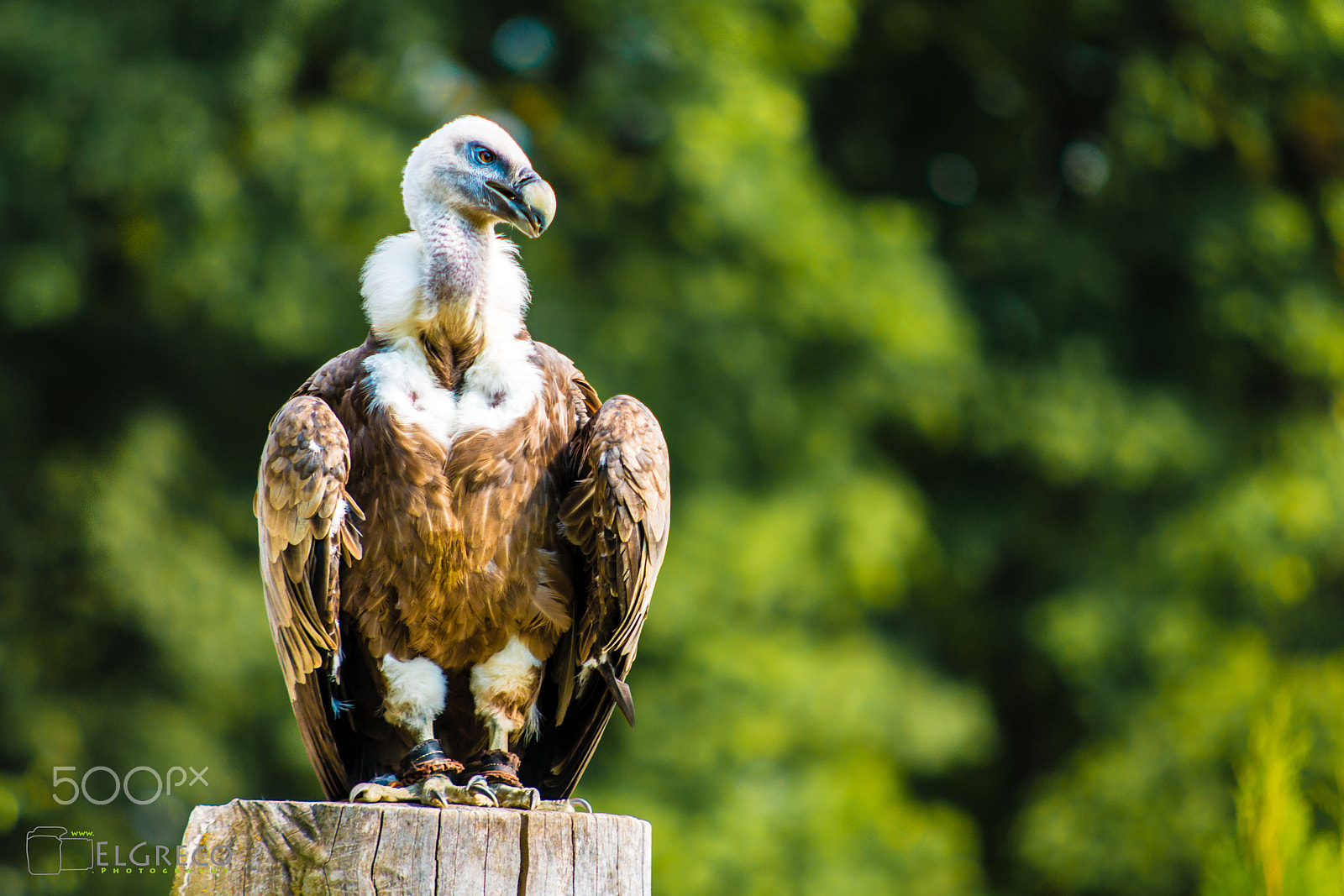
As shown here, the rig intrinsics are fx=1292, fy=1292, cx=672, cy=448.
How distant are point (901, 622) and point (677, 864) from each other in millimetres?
3090

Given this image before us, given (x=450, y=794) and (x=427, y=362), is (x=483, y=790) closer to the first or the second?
(x=450, y=794)

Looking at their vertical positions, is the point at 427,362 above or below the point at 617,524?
above

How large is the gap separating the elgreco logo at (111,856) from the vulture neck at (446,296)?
4.04ft

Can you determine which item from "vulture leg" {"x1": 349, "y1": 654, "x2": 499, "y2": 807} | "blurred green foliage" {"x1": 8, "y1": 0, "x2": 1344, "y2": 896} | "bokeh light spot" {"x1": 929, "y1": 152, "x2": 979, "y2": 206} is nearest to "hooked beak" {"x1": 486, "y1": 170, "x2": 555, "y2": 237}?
"vulture leg" {"x1": 349, "y1": 654, "x2": 499, "y2": 807}

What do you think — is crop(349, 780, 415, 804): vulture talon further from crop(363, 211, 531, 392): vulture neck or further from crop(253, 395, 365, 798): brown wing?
crop(363, 211, 531, 392): vulture neck

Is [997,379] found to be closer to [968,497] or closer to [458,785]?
[968,497]

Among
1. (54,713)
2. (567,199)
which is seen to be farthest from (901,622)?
(54,713)

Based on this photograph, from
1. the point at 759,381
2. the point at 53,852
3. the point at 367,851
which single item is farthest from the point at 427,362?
the point at 759,381

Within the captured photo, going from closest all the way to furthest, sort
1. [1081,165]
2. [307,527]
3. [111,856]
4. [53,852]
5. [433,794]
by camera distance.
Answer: [433,794] < [307,527] < [53,852] < [111,856] < [1081,165]

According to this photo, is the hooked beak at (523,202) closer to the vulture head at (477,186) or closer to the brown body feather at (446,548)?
the vulture head at (477,186)

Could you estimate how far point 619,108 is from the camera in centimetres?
904

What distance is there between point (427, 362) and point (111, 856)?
14.0 feet

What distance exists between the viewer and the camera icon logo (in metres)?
4.70

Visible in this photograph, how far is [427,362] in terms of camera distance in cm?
324
